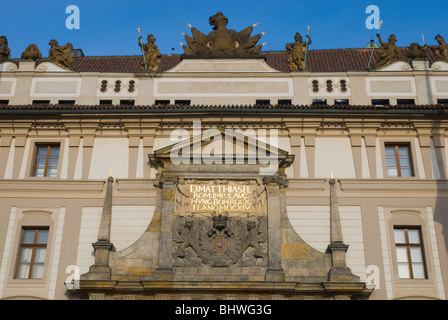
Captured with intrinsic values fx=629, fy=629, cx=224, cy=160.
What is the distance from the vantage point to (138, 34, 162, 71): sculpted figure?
24.6m

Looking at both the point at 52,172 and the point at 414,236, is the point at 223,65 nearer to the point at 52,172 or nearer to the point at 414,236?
the point at 52,172

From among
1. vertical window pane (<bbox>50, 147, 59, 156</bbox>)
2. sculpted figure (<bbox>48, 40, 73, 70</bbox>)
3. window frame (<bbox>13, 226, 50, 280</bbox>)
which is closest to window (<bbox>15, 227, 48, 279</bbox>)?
window frame (<bbox>13, 226, 50, 280</bbox>)

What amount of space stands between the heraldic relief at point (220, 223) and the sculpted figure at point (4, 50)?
9554 millimetres

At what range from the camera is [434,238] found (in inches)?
833

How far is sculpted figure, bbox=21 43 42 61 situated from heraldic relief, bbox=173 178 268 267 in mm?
8515

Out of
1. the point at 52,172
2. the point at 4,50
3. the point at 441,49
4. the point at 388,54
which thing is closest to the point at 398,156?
the point at 388,54

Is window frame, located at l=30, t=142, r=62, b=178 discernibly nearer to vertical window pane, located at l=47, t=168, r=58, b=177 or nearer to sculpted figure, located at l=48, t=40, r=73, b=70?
vertical window pane, located at l=47, t=168, r=58, b=177

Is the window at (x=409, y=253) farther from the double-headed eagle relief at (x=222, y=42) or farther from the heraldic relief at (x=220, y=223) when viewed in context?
the double-headed eagle relief at (x=222, y=42)

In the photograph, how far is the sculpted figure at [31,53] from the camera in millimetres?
25000

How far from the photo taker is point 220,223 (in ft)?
68.8

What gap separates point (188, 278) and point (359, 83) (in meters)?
9.93

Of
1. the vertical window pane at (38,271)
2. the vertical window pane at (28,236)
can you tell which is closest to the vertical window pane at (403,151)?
the vertical window pane at (38,271)

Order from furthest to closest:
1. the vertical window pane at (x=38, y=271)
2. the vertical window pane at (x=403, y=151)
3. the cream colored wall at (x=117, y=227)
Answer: the vertical window pane at (x=403, y=151)
the cream colored wall at (x=117, y=227)
the vertical window pane at (x=38, y=271)
